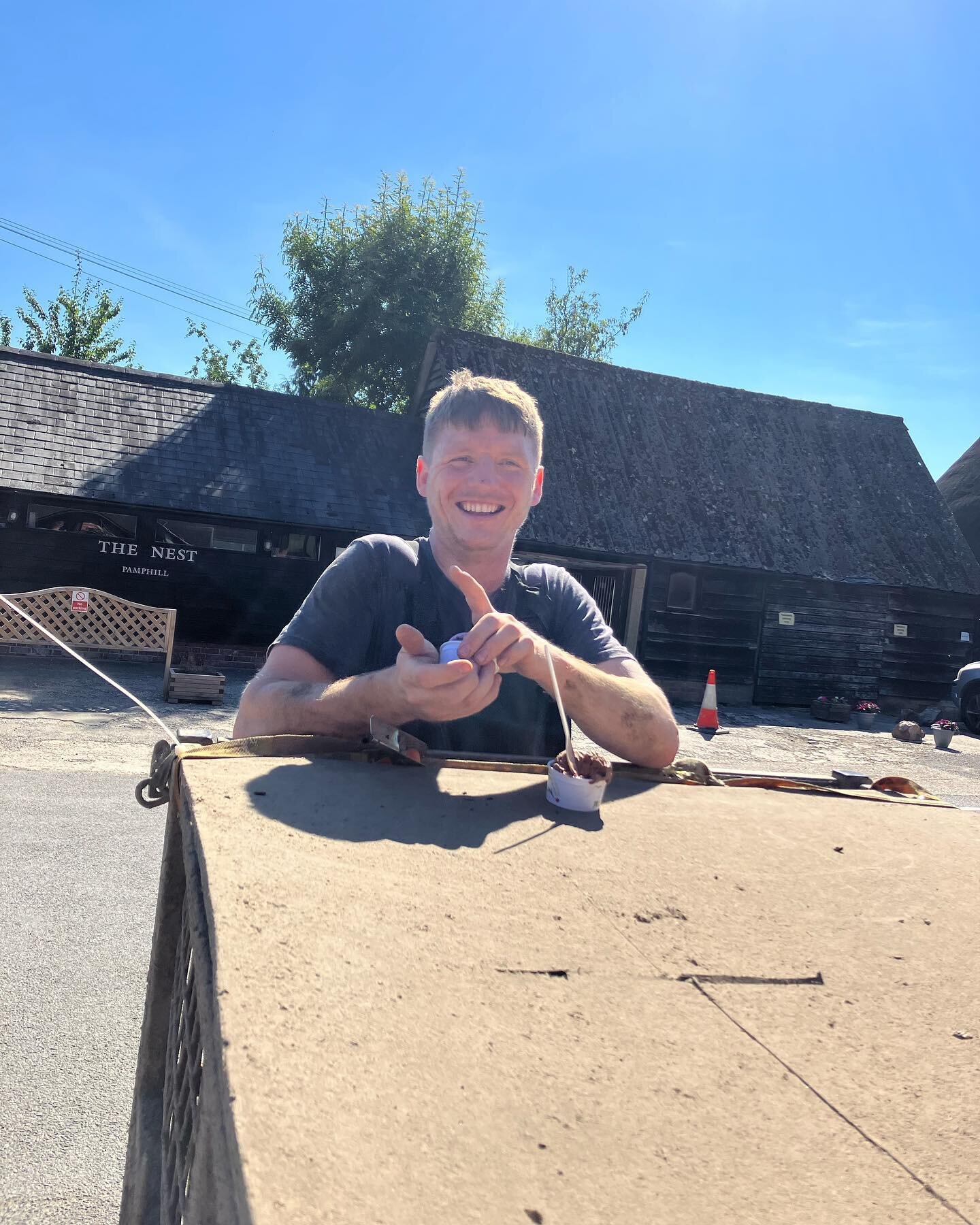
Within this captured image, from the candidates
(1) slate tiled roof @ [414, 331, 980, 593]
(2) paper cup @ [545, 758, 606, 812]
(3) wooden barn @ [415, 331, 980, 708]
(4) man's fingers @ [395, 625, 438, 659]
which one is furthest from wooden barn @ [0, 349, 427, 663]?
(2) paper cup @ [545, 758, 606, 812]

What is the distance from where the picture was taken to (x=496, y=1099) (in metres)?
0.76

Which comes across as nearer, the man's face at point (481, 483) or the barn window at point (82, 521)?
the man's face at point (481, 483)

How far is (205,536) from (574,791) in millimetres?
12673

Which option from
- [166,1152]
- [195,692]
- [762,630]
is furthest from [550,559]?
[166,1152]

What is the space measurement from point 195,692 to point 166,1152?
9200mm

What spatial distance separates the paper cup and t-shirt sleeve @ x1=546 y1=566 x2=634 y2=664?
0.85 m

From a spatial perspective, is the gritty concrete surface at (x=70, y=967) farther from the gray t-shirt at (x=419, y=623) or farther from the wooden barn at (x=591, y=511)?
the wooden barn at (x=591, y=511)

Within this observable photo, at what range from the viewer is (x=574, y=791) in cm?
151

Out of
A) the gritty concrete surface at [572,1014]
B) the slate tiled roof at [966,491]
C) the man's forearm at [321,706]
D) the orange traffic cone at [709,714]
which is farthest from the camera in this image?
the slate tiled roof at [966,491]

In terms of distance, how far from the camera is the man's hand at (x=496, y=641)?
1670 millimetres

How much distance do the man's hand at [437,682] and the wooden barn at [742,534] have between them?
12527 mm

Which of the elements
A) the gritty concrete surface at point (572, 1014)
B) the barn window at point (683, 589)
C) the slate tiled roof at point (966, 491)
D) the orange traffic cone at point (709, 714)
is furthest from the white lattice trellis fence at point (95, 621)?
the slate tiled roof at point (966, 491)

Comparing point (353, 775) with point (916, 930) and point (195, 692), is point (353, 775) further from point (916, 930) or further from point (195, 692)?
point (195, 692)

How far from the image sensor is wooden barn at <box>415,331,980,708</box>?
1520 centimetres
